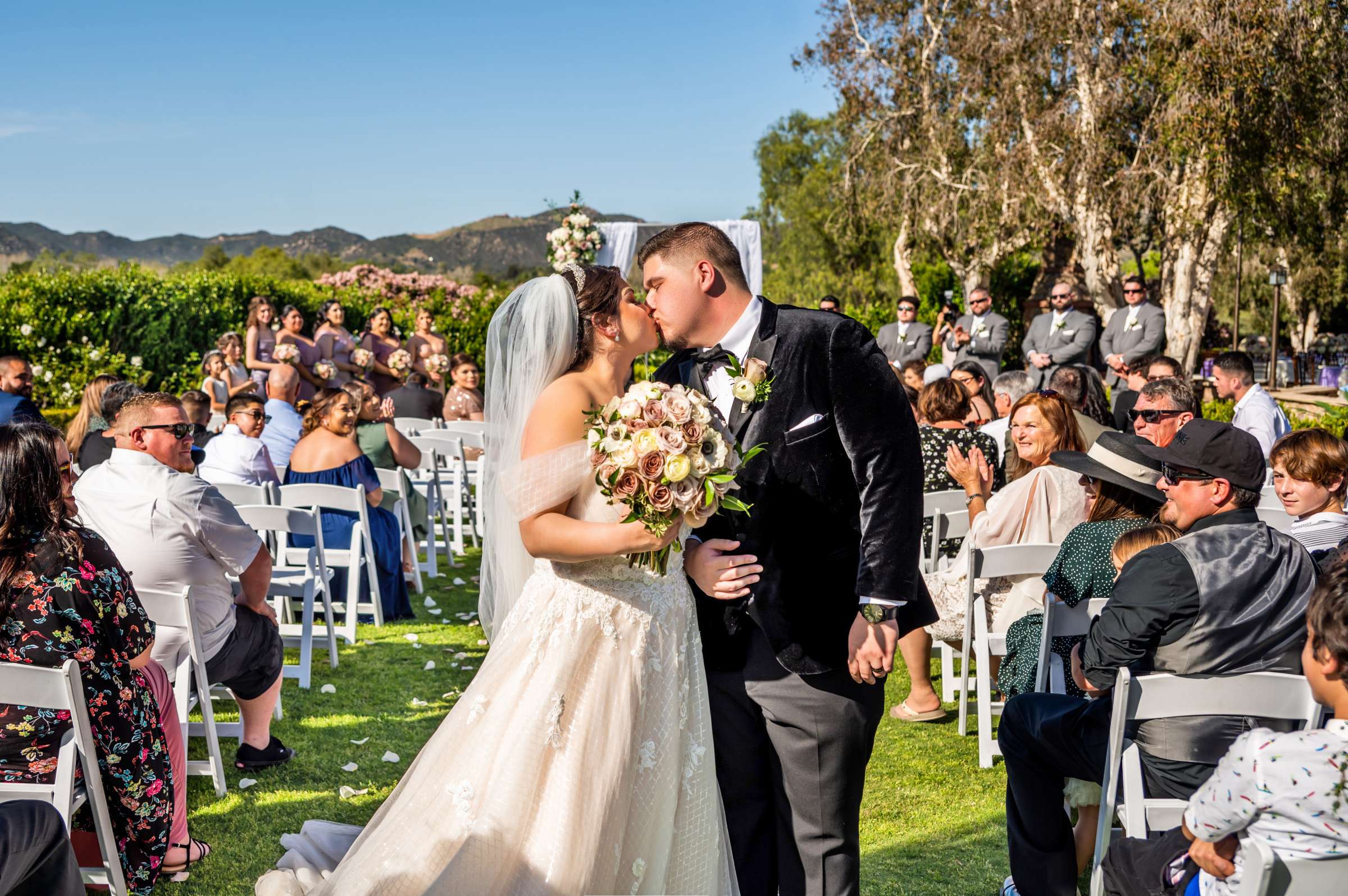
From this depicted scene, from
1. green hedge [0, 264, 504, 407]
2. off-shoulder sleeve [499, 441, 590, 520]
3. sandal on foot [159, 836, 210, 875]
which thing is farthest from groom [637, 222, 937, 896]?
green hedge [0, 264, 504, 407]

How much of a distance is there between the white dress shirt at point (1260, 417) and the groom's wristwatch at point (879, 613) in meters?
6.17

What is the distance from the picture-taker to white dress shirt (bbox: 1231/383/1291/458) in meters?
7.80

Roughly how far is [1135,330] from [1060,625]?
819 centimetres

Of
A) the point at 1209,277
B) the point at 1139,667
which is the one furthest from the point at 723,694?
the point at 1209,277

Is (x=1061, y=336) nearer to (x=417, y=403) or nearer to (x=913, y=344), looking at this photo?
(x=913, y=344)

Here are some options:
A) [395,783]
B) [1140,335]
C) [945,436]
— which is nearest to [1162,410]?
[945,436]

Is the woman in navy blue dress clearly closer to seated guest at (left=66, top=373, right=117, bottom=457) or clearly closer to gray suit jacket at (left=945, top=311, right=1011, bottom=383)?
seated guest at (left=66, top=373, right=117, bottom=457)

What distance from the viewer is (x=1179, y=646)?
3.09m

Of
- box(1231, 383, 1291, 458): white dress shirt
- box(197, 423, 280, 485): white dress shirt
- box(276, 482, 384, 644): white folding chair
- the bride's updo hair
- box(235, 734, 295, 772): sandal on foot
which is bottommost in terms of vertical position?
box(235, 734, 295, 772): sandal on foot

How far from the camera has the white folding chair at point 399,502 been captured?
7574 millimetres

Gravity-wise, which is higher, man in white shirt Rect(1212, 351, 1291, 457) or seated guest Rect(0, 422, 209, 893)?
man in white shirt Rect(1212, 351, 1291, 457)

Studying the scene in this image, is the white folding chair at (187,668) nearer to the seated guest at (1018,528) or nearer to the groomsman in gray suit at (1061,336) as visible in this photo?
the seated guest at (1018,528)

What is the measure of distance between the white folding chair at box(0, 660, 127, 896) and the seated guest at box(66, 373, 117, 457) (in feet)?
15.6

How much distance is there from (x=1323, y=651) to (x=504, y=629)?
2011mm
